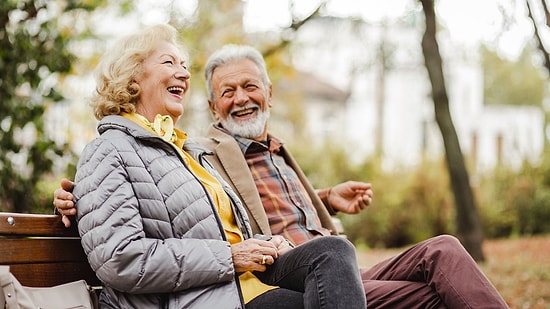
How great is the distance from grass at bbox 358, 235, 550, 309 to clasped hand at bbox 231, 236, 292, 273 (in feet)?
15.7

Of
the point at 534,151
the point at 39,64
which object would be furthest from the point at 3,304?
the point at 534,151

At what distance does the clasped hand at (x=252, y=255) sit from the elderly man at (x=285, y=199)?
59 centimetres

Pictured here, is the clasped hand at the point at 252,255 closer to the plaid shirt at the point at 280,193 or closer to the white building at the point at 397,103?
the plaid shirt at the point at 280,193

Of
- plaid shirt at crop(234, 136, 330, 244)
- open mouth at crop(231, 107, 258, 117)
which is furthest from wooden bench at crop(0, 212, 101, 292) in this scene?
open mouth at crop(231, 107, 258, 117)

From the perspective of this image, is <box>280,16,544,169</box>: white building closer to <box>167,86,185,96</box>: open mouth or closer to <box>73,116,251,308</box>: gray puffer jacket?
<box>167,86,185,96</box>: open mouth

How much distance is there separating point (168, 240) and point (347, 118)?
99.6ft

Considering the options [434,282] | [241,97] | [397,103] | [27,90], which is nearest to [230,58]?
[241,97]

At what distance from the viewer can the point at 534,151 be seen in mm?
16578

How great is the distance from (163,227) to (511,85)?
54360 mm

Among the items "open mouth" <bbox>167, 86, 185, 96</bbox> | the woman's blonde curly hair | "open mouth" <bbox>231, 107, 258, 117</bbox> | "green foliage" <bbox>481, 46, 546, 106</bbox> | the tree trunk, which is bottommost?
"green foliage" <bbox>481, 46, 546, 106</bbox>

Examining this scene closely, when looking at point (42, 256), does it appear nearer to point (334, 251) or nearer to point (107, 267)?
point (107, 267)

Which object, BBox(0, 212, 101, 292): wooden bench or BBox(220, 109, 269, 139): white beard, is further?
BBox(220, 109, 269, 139): white beard

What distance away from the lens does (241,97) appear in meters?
4.15

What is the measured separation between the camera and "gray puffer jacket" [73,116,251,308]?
2705 millimetres
